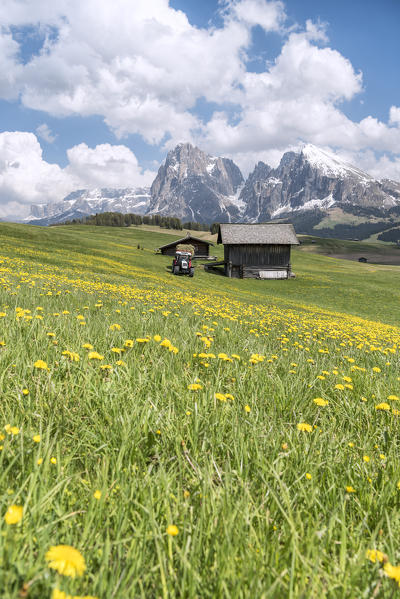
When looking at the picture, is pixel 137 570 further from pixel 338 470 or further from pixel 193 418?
pixel 338 470

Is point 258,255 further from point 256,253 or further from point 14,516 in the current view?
point 14,516

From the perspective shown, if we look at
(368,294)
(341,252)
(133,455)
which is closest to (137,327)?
(133,455)

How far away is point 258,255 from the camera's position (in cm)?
4747

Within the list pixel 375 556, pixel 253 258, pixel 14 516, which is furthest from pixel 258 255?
pixel 14 516

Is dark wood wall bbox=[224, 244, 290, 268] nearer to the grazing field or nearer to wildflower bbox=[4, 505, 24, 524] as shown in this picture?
the grazing field

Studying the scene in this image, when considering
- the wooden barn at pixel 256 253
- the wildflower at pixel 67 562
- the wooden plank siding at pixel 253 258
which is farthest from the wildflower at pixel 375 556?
the wooden plank siding at pixel 253 258

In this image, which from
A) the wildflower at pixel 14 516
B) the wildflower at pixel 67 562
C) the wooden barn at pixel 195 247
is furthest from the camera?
the wooden barn at pixel 195 247

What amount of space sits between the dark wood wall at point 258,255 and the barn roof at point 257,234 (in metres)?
0.93

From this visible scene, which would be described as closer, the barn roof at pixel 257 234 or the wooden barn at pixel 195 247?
the barn roof at pixel 257 234

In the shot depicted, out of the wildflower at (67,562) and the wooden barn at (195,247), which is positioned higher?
the wooden barn at (195,247)

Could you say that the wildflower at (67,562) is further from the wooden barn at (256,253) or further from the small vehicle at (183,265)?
the wooden barn at (256,253)

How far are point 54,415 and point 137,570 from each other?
1.30 m

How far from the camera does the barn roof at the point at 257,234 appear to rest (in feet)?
153

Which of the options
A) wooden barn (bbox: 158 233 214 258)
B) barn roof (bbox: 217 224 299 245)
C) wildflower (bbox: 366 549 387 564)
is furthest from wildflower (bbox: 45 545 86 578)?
wooden barn (bbox: 158 233 214 258)
